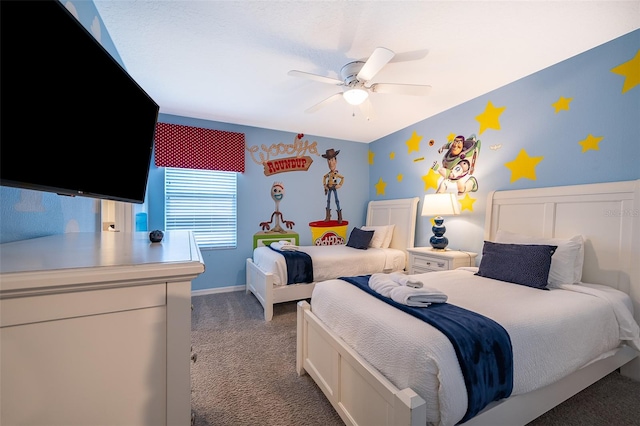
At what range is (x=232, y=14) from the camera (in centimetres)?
176

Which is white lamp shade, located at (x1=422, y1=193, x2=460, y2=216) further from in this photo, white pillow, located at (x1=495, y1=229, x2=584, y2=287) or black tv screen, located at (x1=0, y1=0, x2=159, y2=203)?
black tv screen, located at (x1=0, y1=0, x2=159, y2=203)

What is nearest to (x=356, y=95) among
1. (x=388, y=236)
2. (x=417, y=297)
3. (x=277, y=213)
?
(x=417, y=297)

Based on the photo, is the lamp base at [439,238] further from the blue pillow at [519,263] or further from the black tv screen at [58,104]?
the black tv screen at [58,104]

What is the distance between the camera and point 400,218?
3.99 m

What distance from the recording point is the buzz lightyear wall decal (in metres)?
3.11

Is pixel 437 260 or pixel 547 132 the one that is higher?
pixel 547 132

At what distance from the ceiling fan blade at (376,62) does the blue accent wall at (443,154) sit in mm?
1748

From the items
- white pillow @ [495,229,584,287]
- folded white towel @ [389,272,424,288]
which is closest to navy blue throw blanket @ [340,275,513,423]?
folded white towel @ [389,272,424,288]

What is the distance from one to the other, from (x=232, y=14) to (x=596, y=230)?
10.5ft

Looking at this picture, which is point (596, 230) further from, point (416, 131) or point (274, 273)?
point (274, 273)

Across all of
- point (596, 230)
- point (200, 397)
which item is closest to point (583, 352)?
point (596, 230)

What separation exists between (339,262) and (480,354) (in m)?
2.19

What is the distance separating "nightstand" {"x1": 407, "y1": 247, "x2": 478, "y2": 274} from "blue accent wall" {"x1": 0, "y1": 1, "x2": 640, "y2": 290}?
26 centimetres

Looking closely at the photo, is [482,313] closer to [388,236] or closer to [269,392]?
[269,392]
